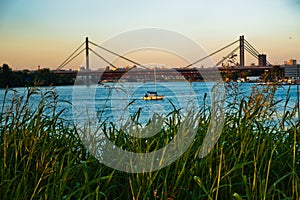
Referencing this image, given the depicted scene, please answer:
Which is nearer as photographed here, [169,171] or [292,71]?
[169,171]

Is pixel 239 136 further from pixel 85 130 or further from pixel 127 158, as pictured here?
pixel 85 130

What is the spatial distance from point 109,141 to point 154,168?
1.86 ft

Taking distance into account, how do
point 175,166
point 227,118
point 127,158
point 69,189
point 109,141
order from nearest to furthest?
1. point 69,189
2. point 175,166
3. point 127,158
4. point 109,141
5. point 227,118

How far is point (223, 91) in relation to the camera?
2.77m

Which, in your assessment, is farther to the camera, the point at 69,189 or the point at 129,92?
the point at 129,92

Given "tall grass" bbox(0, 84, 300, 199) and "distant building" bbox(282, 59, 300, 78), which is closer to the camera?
"tall grass" bbox(0, 84, 300, 199)

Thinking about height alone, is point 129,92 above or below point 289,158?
above

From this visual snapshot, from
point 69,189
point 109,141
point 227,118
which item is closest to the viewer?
point 69,189

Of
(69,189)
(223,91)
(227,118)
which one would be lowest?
(69,189)

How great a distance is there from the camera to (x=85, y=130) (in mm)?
2662

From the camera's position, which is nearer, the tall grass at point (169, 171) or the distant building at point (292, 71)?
the tall grass at point (169, 171)

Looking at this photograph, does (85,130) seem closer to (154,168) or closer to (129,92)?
(129,92)

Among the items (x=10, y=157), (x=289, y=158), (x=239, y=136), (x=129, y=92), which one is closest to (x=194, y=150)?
(x=239, y=136)

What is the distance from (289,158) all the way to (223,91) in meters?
0.75
